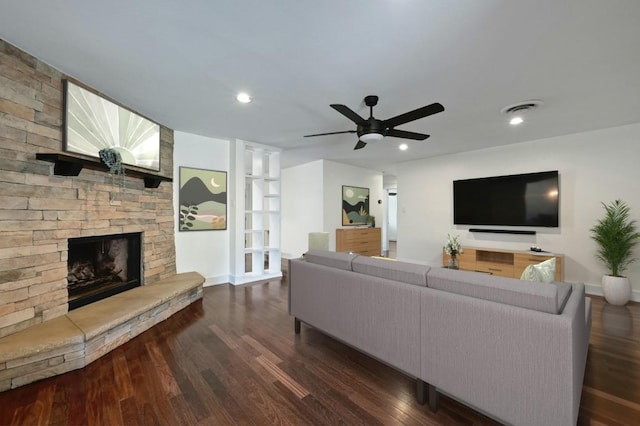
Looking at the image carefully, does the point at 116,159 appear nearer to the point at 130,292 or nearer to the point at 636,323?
the point at 130,292

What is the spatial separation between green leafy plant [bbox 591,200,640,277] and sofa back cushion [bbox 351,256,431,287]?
3554 millimetres

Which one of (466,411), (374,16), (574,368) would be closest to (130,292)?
(466,411)

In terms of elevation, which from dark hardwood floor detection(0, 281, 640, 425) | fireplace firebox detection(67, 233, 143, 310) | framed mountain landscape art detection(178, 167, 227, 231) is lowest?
dark hardwood floor detection(0, 281, 640, 425)

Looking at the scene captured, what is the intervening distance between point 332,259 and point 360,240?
4290 millimetres

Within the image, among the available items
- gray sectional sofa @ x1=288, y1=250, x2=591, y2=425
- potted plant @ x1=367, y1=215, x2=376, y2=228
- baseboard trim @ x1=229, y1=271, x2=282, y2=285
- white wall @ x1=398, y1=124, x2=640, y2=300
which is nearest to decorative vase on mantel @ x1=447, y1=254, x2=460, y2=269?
gray sectional sofa @ x1=288, y1=250, x2=591, y2=425

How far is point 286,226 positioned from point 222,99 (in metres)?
4.60

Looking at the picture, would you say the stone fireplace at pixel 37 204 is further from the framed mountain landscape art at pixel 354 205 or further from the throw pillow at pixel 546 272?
the framed mountain landscape art at pixel 354 205

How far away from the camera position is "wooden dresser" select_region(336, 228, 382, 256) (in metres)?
6.30

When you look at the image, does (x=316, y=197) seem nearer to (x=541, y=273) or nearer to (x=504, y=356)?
(x=541, y=273)

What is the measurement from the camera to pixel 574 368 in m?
1.19

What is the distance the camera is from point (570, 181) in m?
4.05

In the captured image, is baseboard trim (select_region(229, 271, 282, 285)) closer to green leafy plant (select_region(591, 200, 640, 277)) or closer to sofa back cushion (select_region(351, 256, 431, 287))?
sofa back cushion (select_region(351, 256, 431, 287))

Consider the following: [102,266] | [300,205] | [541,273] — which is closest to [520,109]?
[541,273]

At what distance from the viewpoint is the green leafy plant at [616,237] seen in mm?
3426
